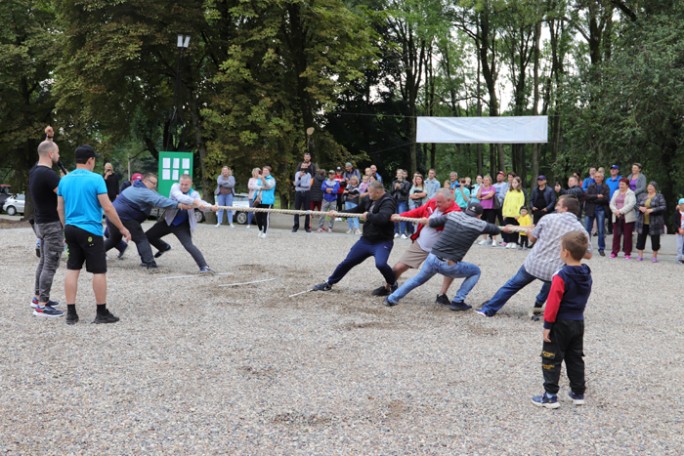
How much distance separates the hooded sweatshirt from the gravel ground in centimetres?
67

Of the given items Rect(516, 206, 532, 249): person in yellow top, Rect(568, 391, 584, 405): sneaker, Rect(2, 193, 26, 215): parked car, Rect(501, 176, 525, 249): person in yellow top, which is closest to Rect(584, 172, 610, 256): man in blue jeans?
Rect(516, 206, 532, 249): person in yellow top

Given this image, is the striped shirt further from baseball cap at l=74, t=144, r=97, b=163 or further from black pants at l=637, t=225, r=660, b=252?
black pants at l=637, t=225, r=660, b=252

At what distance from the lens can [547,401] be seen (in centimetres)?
471

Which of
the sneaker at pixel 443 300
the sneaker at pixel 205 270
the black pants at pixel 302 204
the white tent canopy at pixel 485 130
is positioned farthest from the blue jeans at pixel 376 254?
the white tent canopy at pixel 485 130

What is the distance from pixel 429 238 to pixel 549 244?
5.88 ft

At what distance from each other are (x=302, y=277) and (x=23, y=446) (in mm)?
6934

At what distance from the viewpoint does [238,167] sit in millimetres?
24094

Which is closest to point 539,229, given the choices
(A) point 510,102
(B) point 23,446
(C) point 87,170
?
(C) point 87,170

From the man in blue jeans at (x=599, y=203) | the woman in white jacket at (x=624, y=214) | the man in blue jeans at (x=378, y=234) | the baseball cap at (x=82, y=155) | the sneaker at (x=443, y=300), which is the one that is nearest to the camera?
the baseball cap at (x=82, y=155)

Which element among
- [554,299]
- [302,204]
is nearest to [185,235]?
[554,299]

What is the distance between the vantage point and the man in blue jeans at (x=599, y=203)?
1481 centimetres

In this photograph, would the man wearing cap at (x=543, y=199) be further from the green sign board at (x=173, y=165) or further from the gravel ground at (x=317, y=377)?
the green sign board at (x=173, y=165)

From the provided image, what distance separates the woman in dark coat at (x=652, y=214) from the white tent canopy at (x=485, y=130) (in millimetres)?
5994

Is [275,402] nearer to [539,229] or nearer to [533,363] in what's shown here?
[533,363]
